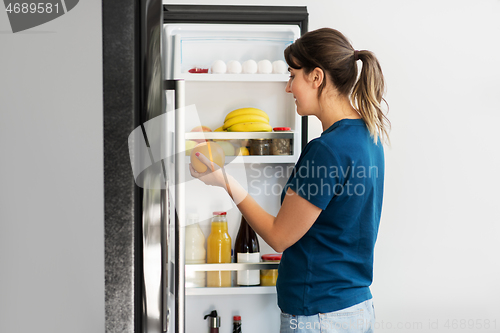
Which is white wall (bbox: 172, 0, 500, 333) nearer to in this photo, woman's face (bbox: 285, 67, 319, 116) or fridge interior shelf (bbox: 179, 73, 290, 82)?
fridge interior shelf (bbox: 179, 73, 290, 82)

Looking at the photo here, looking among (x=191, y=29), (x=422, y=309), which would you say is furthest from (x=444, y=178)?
(x=191, y=29)

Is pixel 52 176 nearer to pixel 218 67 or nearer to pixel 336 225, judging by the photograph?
pixel 336 225

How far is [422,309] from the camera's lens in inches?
64.2

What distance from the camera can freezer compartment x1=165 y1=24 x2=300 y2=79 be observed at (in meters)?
1.40

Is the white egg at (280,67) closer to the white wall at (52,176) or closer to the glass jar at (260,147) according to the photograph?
the glass jar at (260,147)

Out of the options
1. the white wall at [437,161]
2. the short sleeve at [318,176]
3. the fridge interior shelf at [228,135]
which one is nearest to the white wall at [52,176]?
the short sleeve at [318,176]

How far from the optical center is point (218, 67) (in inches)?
55.6

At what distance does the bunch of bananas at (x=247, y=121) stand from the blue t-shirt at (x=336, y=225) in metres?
0.48

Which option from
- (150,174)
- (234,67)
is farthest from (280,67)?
(150,174)

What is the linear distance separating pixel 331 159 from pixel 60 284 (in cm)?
64

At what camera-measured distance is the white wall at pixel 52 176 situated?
1.00 ft

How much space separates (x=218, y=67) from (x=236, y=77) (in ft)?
0.25

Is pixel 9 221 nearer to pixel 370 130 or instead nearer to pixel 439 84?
pixel 370 130

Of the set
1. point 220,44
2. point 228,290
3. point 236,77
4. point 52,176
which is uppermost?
point 220,44
